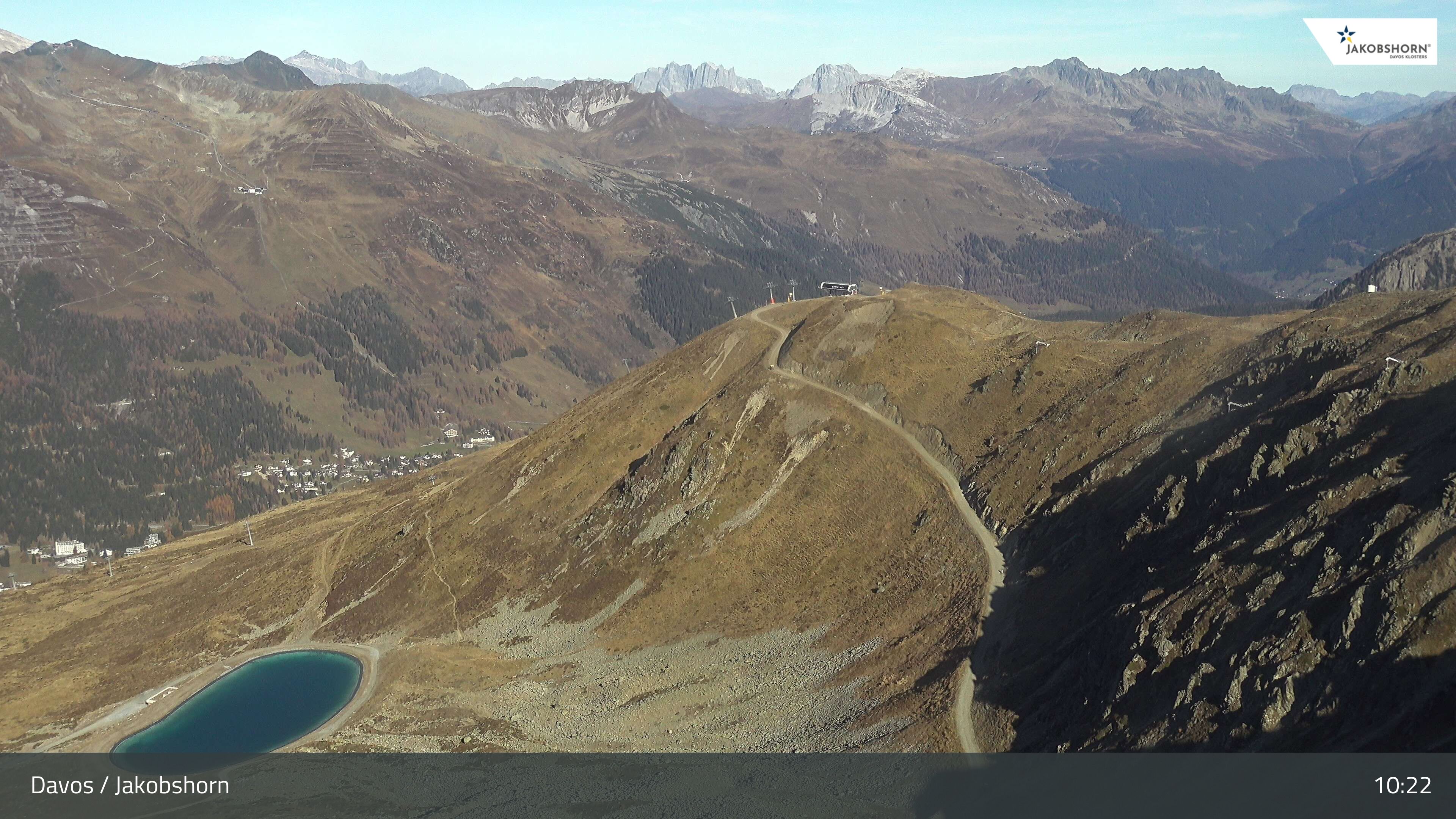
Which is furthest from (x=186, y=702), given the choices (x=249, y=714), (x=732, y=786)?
(x=732, y=786)

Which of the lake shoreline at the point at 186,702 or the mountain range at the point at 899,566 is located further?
the lake shoreline at the point at 186,702

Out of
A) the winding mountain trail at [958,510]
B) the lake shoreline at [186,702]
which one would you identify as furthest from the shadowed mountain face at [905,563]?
the lake shoreline at [186,702]

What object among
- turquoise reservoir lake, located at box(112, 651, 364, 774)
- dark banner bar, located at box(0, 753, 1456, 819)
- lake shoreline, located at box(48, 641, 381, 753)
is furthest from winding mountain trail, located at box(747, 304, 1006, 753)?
turquoise reservoir lake, located at box(112, 651, 364, 774)

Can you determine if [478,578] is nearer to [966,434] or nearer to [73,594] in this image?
[966,434]

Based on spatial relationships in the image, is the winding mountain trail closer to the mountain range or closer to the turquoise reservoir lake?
the mountain range

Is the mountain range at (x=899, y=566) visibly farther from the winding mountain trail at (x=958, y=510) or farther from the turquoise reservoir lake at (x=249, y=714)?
the turquoise reservoir lake at (x=249, y=714)

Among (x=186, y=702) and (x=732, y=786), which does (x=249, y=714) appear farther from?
(x=732, y=786)

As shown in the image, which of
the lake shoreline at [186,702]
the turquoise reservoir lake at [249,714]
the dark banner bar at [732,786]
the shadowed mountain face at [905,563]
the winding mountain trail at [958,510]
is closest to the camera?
the dark banner bar at [732,786]
